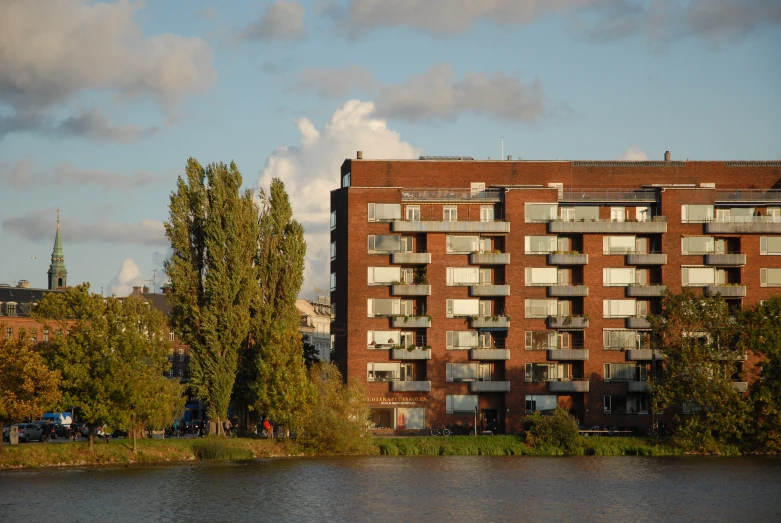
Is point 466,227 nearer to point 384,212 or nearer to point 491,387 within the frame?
point 384,212

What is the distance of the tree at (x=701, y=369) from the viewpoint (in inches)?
3504

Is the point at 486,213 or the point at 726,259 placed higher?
the point at 486,213

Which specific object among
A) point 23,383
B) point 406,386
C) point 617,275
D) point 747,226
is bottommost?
point 23,383

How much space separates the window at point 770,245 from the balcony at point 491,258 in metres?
26.3

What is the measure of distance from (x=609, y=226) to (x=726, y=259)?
1238cm

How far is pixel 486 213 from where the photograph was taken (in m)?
111

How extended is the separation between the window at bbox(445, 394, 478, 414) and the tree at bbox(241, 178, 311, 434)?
21.8 m

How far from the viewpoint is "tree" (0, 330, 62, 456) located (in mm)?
68812

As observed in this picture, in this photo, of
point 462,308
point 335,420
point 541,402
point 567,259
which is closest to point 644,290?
point 567,259

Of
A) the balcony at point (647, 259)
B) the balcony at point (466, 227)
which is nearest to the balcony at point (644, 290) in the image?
the balcony at point (647, 259)

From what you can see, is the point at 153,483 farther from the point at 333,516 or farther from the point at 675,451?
the point at 675,451

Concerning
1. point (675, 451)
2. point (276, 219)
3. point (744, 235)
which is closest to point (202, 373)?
point (276, 219)

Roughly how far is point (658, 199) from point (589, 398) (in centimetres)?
2201

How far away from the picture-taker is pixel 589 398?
10681 centimetres
